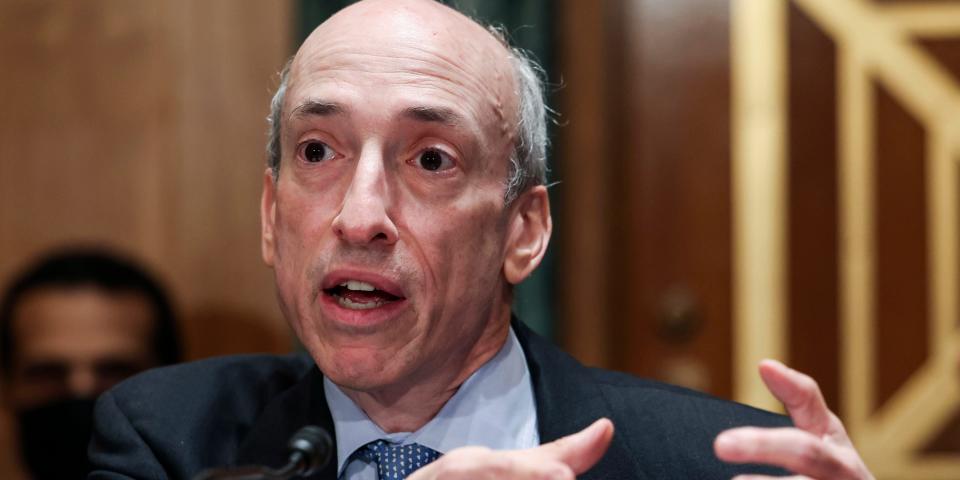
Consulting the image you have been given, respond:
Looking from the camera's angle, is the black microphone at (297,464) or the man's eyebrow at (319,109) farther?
the man's eyebrow at (319,109)

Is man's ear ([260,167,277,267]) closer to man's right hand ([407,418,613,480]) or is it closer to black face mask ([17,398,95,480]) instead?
man's right hand ([407,418,613,480])

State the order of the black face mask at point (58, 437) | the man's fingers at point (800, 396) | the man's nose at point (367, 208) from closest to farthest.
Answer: the man's fingers at point (800, 396) → the man's nose at point (367, 208) → the black face mask at point (58, 437)

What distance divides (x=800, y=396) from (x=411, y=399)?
0.56 metres

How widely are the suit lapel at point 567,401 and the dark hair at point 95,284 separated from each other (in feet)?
4.53

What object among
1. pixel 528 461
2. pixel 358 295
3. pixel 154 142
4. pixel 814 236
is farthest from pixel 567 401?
pixel 154 142

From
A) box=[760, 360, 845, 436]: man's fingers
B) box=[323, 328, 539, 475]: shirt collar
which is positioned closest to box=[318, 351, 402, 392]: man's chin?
box=[323, 328, 539, 475]: shirt collar

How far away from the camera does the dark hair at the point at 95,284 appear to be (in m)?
2.99

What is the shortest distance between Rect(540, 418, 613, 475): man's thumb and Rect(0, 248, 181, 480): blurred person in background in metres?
1.79

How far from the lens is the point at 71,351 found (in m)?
2.91

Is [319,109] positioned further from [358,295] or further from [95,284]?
[95,284]

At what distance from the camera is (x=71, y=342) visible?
292 centimetres

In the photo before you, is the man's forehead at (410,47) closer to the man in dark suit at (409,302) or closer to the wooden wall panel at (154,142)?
the man in dark suit at (409,302)

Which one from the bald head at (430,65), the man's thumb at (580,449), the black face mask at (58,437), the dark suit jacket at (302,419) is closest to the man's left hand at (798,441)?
the man's thumb at (580,449)

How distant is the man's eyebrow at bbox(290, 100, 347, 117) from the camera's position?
5.32ft
